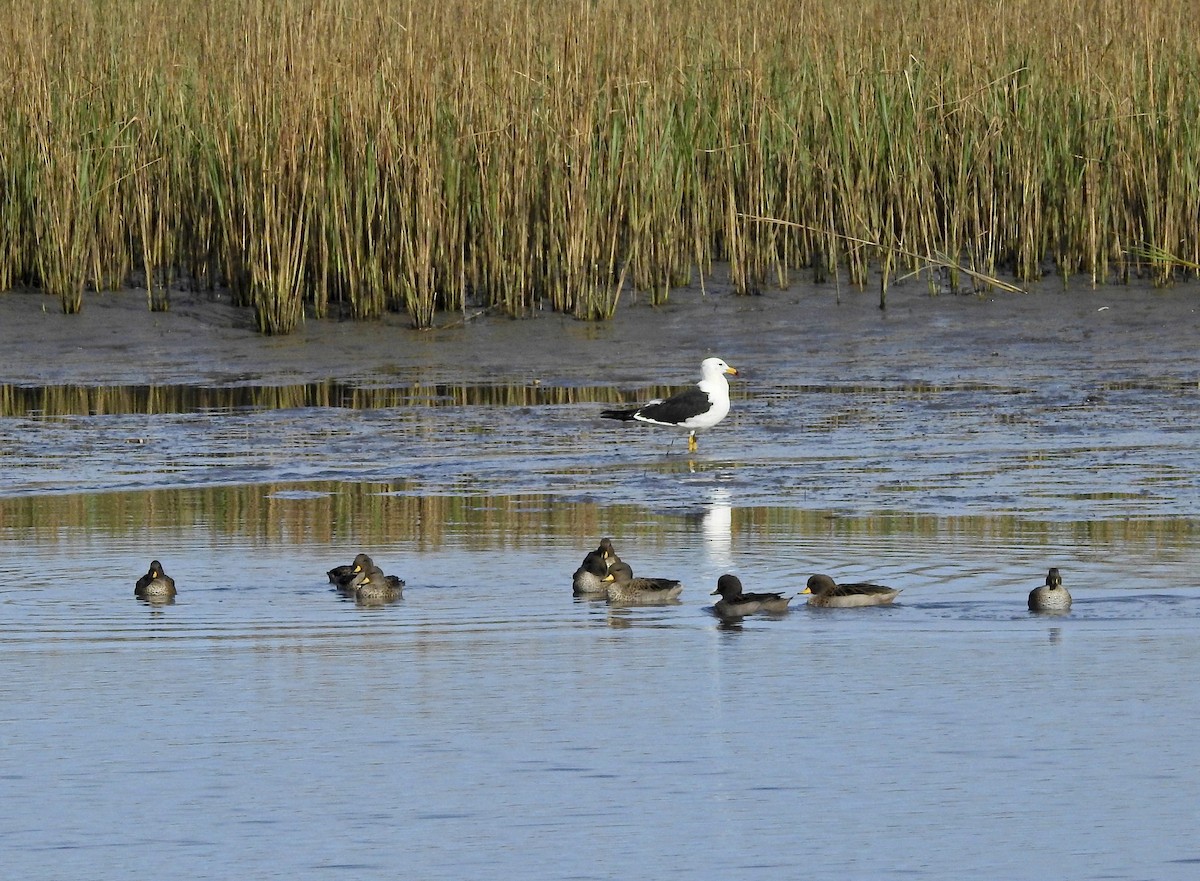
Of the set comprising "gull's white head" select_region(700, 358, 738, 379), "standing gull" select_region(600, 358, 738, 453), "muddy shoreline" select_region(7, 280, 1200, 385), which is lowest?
"standing gull" select_region(600, 358, 738, 453)

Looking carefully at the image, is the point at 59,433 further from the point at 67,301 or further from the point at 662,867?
the point at 662,867

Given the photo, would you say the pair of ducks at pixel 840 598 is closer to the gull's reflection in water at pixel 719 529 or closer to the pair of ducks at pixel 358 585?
the gull's reflection in water at pixel 719 529

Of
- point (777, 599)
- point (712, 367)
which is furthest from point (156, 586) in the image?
point (712, 367)

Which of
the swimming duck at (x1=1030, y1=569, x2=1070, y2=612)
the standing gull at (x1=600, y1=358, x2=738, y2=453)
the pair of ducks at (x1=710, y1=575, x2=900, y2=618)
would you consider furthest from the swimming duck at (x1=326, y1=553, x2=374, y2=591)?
the standing gull at (x1=600, y1=358, x2=738, y2=453)

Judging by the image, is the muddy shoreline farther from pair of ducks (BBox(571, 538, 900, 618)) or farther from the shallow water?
pair of ducks (BBox(571, 538, 900, 618))

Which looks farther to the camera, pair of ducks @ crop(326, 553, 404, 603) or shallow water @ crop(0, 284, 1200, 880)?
pair of ducks @ crop(326, 553, 404, 603)

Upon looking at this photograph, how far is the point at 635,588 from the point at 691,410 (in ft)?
14.1

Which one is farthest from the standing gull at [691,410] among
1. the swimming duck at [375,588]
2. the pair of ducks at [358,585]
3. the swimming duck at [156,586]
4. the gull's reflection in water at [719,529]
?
the swimming duck at [156,586]

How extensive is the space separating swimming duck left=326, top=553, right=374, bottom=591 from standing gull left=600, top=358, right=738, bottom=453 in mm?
3942

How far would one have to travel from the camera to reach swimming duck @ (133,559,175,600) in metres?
8.48

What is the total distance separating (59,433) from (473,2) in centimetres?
538

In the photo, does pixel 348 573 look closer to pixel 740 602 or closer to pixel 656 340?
pixel 740 602

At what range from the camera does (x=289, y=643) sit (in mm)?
7816

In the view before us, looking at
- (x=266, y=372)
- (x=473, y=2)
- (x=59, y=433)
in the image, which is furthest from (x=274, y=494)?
(x=473, y=2)
